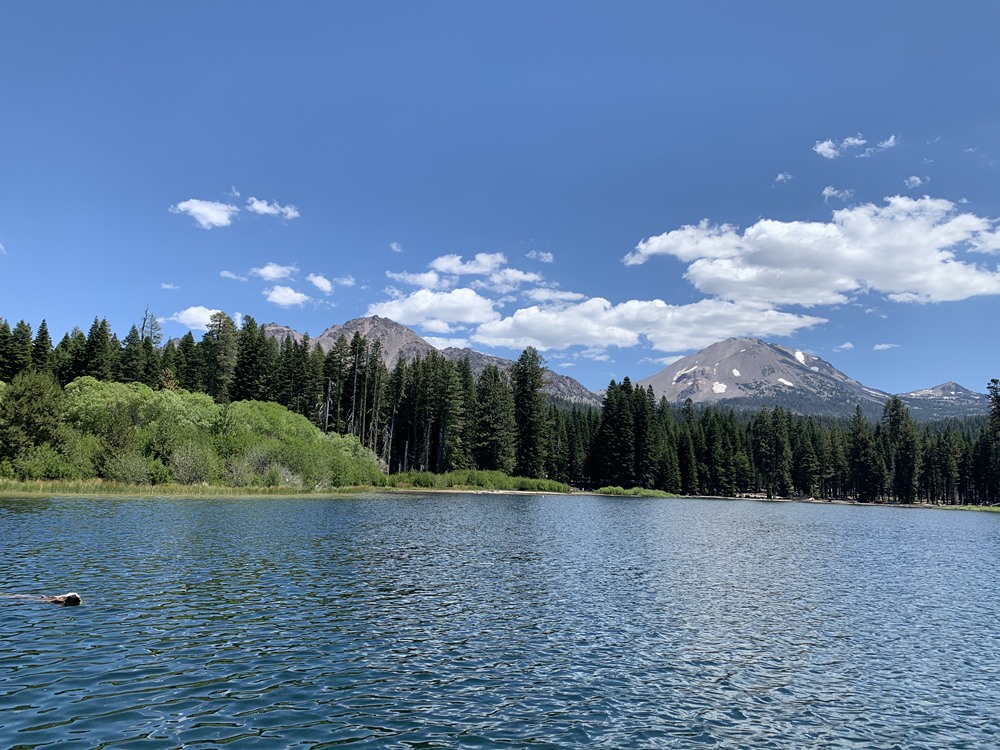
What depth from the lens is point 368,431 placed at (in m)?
138

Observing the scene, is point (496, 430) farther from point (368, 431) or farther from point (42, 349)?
point (42, 349)

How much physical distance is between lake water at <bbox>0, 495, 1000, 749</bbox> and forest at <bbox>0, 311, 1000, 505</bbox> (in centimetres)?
3675

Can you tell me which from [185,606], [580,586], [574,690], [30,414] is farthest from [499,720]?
[30,414]

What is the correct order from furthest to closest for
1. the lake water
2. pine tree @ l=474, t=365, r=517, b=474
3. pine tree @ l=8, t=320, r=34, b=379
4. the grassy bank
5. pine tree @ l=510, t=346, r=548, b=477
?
pine tree @ l=510, t=346, r=548, b=477, pine tree @ l=474, t=365, r=517, b=474, pine tree @ l=8, t=320, r=34, b=379, the grassy bank, the lake water

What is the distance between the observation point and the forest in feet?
237

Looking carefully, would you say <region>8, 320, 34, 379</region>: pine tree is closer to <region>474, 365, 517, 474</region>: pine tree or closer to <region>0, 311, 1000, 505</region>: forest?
<region>0, 311, 1000, 505</region>: forest

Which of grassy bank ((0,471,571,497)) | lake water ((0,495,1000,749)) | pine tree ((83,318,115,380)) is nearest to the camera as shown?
lake water ((0,495,1000,749))

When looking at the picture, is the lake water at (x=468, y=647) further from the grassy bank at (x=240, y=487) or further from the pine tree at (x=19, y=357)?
the pine tree at (x=19, y=357)

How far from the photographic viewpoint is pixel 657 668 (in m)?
17.4

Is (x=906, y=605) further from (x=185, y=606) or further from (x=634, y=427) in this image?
(x=634, y=427)

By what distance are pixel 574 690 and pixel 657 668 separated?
128 inches

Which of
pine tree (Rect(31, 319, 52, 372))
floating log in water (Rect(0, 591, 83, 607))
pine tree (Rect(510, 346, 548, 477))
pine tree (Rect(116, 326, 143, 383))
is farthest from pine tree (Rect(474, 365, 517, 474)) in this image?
floating log in water (Rect(0, 591, 83, 607))

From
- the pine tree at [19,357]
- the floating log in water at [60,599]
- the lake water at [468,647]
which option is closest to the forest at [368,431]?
Result: the pine tree at [19,357]

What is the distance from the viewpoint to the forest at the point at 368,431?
7238cm
